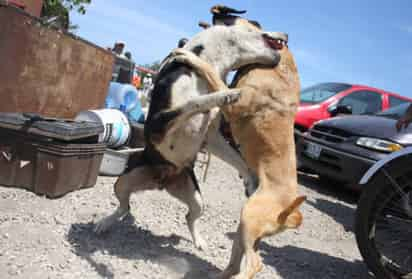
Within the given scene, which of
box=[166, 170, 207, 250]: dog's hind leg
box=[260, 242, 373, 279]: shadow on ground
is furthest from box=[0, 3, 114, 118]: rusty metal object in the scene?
box=[260, 242, 373, 279]: shadow on ground

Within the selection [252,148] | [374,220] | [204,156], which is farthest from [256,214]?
[204,156]

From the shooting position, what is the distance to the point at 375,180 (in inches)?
114

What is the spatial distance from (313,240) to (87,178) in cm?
244

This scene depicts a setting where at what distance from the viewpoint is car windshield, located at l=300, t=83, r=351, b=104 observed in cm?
694

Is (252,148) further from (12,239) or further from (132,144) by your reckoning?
(132,144)

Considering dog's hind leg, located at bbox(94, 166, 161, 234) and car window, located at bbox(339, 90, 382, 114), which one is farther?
car window, located at bbox(339, 90, 382, 114)

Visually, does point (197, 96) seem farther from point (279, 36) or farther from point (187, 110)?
point (279, 36)

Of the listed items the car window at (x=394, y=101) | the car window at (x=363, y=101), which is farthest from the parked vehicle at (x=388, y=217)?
the car window at (x=394, y=101)

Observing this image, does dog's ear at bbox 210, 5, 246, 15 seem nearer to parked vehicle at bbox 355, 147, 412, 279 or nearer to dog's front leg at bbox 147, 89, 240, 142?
dog's front leg at bbox 147, 89, 240, 142

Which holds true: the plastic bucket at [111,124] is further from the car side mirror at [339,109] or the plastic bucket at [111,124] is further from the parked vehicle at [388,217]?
the car side mirror at [339,109]

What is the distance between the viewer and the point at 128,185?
110 inches

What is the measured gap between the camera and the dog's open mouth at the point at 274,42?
2344mm

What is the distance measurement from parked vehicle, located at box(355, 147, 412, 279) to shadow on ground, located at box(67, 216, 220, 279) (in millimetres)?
1229

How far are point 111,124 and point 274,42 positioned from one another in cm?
265
